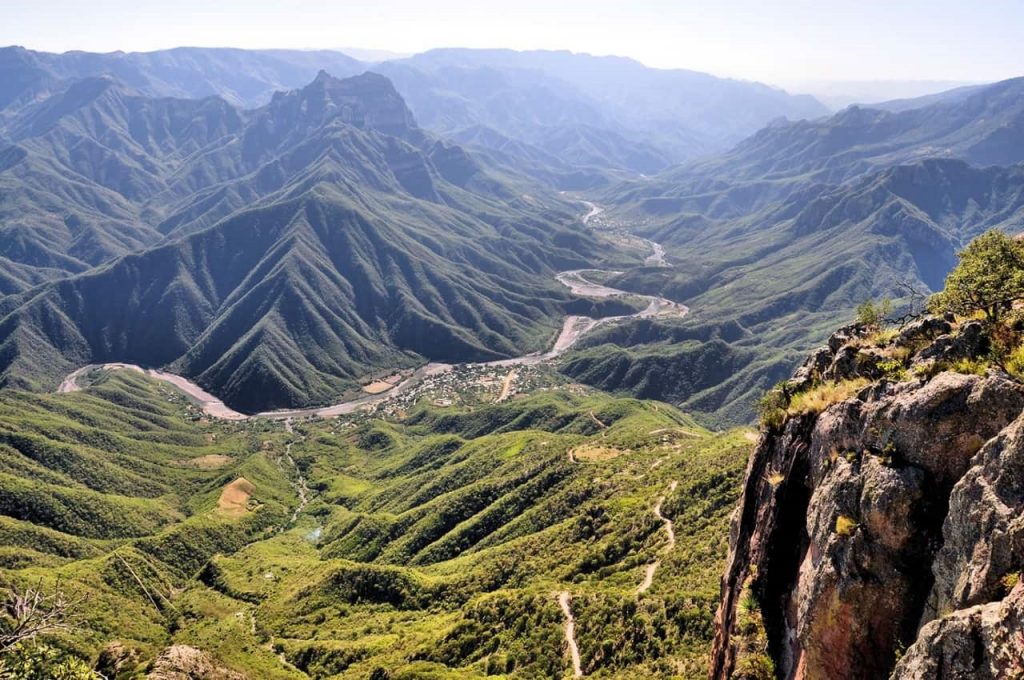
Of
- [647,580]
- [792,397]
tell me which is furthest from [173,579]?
[792,397]

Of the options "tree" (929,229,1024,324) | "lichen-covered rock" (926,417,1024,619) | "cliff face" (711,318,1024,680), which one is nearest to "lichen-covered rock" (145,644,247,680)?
"cliff face" (711,318,1024,680)

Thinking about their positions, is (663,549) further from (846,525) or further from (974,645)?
(974,645)

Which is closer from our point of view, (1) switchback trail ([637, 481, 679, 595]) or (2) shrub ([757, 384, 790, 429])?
(2) shrub ([757, 384, 790, 429])

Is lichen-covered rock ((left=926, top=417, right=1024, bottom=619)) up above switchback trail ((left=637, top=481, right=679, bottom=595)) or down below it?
above

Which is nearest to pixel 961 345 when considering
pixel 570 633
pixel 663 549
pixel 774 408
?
pixel 774 408

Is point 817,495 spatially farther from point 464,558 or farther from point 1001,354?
point 464,558

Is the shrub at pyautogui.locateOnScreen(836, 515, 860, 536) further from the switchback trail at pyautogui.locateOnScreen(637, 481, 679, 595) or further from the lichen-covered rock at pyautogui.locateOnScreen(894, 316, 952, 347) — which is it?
the switchback trail at pyautogui.locateOnScreen(637, 481, 679, 595)
